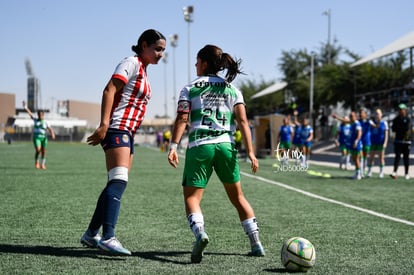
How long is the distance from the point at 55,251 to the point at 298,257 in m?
2.23

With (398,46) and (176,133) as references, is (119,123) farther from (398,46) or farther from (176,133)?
(398,46)

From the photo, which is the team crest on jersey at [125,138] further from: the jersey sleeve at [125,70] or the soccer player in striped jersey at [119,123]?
the jersey sleeve at [125,70]

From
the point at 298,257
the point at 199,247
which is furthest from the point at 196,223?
the point at 298,257

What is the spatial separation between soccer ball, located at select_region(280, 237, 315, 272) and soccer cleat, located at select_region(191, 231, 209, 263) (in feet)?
2.15

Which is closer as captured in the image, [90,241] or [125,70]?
[125,70]

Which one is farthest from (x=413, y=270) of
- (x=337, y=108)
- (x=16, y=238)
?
(x=337, y=108)

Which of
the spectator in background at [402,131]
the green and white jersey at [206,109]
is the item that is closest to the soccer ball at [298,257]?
the green and white jersey at [206,109]

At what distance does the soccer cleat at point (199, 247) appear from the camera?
475cm

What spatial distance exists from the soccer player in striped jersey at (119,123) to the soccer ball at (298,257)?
1.40 metres

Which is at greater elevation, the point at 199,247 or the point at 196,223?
the point at 196,223

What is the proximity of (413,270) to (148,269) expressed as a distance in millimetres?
2149

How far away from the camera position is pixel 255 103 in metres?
64.9

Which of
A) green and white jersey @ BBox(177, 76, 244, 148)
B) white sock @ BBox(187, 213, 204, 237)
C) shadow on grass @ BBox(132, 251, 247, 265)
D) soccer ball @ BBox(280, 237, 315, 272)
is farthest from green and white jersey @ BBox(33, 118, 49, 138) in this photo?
soccer ball @ BBox(280, 237, 315, 272)

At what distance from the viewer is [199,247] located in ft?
15.6
